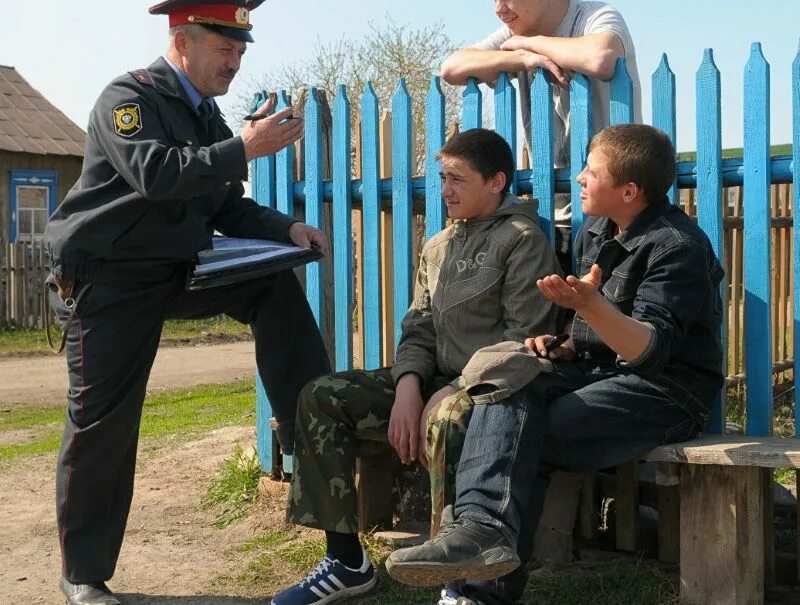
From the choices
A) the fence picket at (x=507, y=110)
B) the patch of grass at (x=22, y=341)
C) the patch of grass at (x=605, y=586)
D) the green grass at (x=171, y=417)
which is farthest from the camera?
the patch of grass at (x=22, y=341)

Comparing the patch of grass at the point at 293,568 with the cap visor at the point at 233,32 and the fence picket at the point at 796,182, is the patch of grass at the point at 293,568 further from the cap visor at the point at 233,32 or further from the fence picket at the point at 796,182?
the cap visor at the point at 233,32

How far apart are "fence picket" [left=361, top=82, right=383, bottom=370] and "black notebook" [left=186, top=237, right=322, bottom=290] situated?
2.18ft

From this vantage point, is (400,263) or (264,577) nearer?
(264,577)

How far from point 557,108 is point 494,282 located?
0.96 meters

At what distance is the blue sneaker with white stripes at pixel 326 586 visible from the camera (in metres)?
3.58

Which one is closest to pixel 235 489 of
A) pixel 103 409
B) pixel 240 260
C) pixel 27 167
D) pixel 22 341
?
pixel 103 409

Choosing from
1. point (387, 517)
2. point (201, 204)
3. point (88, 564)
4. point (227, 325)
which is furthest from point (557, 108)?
point (227, 325)

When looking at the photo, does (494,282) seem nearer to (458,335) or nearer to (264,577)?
(458,335)

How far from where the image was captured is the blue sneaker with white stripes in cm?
358

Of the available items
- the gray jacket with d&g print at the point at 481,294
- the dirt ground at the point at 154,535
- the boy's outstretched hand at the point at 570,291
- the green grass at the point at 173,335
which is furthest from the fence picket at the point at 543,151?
the green grass at the point at 173,335

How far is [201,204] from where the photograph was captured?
393cm

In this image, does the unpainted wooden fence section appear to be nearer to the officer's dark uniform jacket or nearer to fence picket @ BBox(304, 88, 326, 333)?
fence picket @ BBox(304, 88, 326, 333)

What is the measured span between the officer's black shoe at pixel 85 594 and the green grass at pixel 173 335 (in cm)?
973

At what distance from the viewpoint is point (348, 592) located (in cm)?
364
